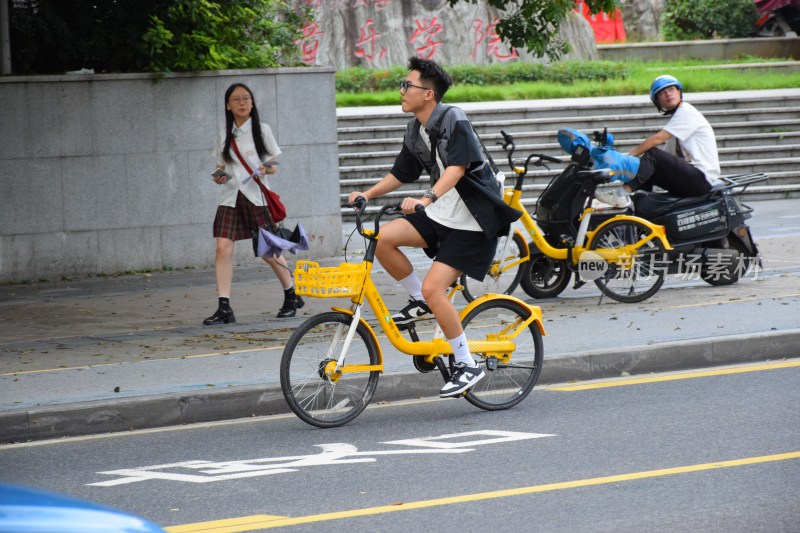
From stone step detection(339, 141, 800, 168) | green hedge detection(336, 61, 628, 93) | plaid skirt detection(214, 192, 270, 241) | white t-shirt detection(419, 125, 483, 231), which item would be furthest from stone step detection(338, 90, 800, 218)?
white t-shirt detection(419, 125, 483, 231)

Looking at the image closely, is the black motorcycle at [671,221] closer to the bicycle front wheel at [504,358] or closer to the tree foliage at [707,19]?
the bicycle front wheel at [504,358]

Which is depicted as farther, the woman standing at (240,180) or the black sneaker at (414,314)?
the woman standing at (240,180)

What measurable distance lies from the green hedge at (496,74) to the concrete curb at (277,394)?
63.3ft

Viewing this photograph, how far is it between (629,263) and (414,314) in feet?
13.3

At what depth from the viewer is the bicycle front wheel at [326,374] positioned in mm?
6895

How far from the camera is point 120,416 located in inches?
292

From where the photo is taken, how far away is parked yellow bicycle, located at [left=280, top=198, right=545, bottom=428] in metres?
6.87

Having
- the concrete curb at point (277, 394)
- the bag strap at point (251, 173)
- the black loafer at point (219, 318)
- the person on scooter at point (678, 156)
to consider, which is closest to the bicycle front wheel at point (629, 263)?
the person on scooter at point (678, 156)

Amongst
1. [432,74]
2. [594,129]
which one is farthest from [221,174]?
[594,129]

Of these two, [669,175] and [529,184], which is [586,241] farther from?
[529,184]

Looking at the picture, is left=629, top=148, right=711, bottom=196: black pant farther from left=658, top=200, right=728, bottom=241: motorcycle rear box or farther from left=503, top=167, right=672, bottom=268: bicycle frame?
left=503, top=167, right=672, bottom=268: bicycle frame

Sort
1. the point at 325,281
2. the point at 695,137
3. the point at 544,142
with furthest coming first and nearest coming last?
the point at 544,142 → the point at 695,137 → the point at 325,281

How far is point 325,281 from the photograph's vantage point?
675cm

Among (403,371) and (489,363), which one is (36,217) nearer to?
(403,371)
